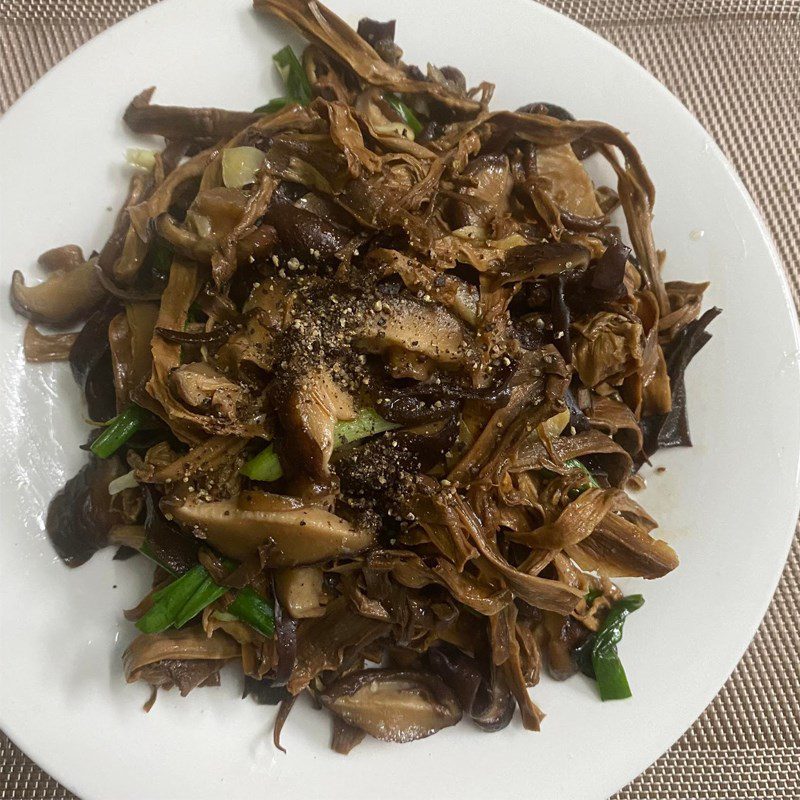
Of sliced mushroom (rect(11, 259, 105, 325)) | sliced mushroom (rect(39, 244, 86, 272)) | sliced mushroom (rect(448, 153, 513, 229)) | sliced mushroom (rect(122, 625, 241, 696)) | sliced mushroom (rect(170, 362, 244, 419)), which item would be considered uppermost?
sliced mushroom (rect(448, 153, 513, 229))

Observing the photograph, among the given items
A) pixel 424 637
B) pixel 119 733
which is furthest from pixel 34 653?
pixel 424 637

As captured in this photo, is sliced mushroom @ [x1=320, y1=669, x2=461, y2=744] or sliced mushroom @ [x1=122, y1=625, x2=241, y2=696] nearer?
sliced mushroom @ [x1=122, y1=625, x2=241, y2=696]

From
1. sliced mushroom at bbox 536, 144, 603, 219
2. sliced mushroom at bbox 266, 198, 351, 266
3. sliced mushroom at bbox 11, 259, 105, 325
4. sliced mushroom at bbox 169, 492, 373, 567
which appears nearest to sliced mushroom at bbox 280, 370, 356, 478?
sliced mushroom at bbox 169, 492, 373, 567

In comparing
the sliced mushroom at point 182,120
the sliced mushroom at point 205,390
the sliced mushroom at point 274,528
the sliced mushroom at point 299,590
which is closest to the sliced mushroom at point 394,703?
the sliced mushroom at point 299,590

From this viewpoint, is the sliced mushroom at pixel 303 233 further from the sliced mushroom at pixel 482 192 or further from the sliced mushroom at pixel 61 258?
the sliced mushroom at pixel 61 258

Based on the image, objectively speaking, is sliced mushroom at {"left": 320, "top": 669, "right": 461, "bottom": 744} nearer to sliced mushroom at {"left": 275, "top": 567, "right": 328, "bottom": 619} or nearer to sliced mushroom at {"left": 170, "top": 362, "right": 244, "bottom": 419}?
sliced mushroom at {"left": 275, "top": 567, "right": 328, "bottom": 619}

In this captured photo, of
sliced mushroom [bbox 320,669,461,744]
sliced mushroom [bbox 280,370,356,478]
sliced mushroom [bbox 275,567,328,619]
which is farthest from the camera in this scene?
sliced mushroom [bbox 320,669,461,744]

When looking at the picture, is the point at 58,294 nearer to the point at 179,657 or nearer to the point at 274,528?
the point at 274,528
